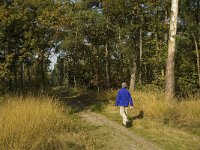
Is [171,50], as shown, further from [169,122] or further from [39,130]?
[39,130]

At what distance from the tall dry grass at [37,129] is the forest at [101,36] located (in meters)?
5.13

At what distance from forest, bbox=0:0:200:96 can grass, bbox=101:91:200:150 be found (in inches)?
160

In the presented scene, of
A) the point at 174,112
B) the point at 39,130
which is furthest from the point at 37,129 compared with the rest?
the point at 174,112

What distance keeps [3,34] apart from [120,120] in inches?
259

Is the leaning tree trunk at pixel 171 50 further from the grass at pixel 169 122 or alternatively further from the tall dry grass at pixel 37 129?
the tall dry grass at pixel 37 129

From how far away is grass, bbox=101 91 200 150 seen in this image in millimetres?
12420

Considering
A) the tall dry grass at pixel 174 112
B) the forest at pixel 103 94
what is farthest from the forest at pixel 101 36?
the tall dry grass at pixel 174 112

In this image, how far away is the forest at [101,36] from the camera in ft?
61.5

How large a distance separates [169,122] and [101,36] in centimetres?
2028

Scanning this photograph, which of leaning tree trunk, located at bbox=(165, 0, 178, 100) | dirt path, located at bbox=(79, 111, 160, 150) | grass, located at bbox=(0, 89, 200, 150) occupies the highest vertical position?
leaning tree trunk, located at bbox=(165, 0, 178, 100)

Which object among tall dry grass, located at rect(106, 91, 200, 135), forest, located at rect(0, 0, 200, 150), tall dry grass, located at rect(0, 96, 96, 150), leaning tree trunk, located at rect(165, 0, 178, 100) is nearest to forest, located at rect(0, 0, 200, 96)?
forest, located at rect(0, 0, 200, 150)

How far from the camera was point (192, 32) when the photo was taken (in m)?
32.5

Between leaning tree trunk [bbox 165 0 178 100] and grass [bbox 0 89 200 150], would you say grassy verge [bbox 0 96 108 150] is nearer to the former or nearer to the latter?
grass [bbox 0 89 200 150]

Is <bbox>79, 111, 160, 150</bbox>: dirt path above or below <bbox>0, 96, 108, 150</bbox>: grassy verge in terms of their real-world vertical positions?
below
